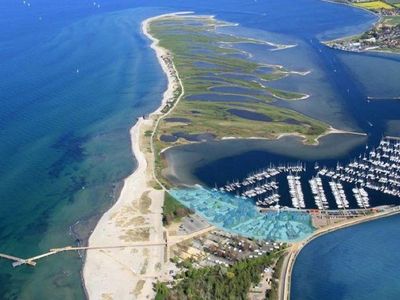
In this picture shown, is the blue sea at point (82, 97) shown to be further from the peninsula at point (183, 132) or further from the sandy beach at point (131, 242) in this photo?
the peninsula at point (183, 132)

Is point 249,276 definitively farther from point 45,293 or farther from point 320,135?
point 320,135

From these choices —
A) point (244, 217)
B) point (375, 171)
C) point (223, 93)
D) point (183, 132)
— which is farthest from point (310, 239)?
point (223, 93)

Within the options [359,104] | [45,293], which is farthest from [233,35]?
[45,293]

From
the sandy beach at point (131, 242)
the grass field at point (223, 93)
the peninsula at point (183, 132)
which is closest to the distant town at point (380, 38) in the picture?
the peninsula at point (183, 132)

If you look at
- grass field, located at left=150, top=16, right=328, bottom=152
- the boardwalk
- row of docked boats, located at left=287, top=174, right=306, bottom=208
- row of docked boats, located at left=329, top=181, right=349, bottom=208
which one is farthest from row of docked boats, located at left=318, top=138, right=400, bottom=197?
the boardwalk

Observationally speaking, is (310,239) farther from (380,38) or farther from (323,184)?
(380,38)
